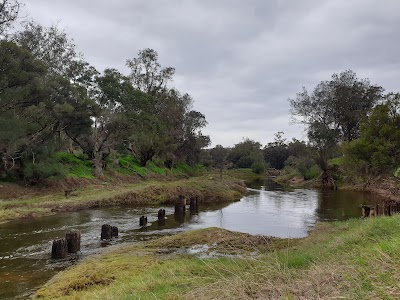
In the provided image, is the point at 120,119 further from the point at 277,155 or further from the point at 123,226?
the point at 277,155

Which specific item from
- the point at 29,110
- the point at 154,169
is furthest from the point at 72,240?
the point at 154,169

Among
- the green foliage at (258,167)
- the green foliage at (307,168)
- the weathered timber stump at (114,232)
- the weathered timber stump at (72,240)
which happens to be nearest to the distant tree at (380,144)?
the weathered timber stump at (114,232)

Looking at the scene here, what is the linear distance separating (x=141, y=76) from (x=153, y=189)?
32507 millimetres

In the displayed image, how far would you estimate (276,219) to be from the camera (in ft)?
72.0

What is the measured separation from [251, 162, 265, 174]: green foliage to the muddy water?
48340mm

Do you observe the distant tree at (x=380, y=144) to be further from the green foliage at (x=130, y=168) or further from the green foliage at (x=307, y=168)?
the green foliage at (x=307, y=168)

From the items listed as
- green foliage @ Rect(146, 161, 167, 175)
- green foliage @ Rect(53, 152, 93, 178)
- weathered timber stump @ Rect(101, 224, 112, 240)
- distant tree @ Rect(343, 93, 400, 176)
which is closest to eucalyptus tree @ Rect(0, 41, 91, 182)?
green foliage @ Rect(53, 152, 93, 178)

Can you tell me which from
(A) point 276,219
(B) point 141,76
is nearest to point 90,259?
(A) point 276,219

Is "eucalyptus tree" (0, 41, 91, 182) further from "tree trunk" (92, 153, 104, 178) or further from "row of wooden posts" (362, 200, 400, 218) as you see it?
"row of wooden posts" (362, 200, 400, 218)

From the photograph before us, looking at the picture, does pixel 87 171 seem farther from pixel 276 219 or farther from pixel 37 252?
pixel 37 252

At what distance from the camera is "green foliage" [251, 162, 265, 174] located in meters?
79.8

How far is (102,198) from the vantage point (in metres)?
25.9

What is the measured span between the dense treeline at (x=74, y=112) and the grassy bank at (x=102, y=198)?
11.7ft

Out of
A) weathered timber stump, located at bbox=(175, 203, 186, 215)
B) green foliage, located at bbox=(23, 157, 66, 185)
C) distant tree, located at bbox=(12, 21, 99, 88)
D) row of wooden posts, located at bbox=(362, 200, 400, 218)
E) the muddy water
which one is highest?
distant tree, located at bbox=(12, 21, 99, 88)
